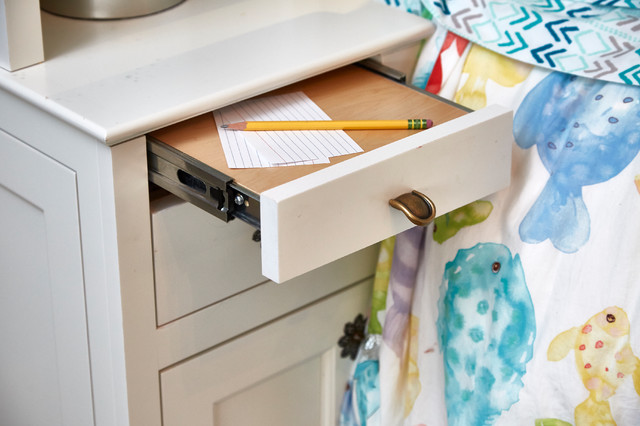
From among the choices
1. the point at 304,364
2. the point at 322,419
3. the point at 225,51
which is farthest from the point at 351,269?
the point at 225,51

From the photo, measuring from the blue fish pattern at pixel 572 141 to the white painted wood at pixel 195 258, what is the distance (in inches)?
12.3

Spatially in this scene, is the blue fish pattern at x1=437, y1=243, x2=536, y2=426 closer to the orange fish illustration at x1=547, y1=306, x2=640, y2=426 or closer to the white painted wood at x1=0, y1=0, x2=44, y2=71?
the orange fish illustration at x1=547, y1=306, x2=640, y2=426

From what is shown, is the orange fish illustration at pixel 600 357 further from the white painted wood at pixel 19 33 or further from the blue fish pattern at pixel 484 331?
the white painted wood at pixel 19 33

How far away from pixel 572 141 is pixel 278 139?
0.32 m

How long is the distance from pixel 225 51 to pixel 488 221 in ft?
1.15

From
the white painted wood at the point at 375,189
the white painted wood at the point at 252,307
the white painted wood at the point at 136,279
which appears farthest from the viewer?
the white painted wood at the point at 252,307

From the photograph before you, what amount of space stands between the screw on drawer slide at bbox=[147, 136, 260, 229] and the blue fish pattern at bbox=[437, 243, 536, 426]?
35cm

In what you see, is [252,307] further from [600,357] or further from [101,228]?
[600,357]

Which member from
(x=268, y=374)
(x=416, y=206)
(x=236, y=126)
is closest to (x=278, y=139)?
Result: (x=236, y=126)

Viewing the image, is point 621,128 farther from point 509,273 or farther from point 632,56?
point 509,273

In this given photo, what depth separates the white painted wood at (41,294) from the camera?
0.97 meters

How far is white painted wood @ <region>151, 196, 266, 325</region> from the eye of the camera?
3.12 ft

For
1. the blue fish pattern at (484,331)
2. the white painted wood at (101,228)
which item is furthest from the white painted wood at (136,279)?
the blue fish pattern at (484,331)

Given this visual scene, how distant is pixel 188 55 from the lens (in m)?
0.99
